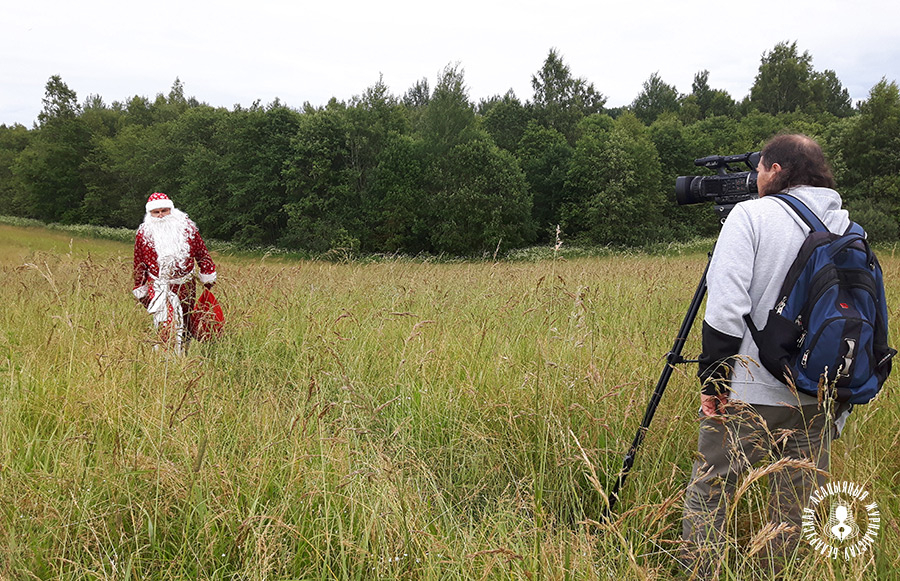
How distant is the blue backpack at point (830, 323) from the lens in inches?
74.1

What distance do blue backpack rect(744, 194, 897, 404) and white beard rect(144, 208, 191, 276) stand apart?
4.39 meters

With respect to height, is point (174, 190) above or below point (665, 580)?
above

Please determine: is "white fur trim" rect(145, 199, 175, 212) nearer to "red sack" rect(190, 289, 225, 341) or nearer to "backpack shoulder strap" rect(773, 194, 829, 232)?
"red sack" rect(190, 289, 225, 341)

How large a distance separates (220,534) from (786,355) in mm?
2164

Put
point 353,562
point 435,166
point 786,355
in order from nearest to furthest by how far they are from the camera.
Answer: point 353,562, point 786,355, point 435,166

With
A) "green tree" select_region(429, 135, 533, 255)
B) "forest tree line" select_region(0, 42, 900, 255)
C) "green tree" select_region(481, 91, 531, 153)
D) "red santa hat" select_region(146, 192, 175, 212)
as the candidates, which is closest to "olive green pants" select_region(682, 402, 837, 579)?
"red santa hat" select_region(146, 192, 175, 212)

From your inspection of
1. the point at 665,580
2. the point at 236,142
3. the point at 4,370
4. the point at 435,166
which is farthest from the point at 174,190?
the point at 665,580

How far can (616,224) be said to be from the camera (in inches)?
1689

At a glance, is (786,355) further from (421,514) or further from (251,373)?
(251,373)

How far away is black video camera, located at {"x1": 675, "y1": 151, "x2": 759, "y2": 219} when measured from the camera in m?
2.61

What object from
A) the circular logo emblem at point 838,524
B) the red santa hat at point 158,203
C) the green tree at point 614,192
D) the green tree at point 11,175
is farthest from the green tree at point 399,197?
the green tree at point 11,175

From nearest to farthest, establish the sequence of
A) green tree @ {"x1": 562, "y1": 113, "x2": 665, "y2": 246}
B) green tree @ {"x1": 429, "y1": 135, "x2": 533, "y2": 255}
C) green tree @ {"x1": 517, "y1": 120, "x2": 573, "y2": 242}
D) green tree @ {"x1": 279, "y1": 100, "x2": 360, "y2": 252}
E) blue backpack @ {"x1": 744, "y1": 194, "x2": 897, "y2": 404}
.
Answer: blue backpack @ {"x1": 744, "y1": 194, "x2": 897, "y2": 404} → green tree @ {"x1": 429, "y1": 135, "x2": 533, "y2": 255} → green tree @ {"x1": 279, "y1": 100, "x2": 360, "y2": 252} → green tree @ {"x1": 562, "y1": 113, "x2": 665, "y2": 246} → green tree @ {"x1": 517, "y1": 120, "x2": 573, "y2": 242}

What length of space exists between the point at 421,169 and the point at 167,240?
113ft

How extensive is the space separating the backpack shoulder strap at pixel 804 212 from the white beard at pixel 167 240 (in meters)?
4.44
